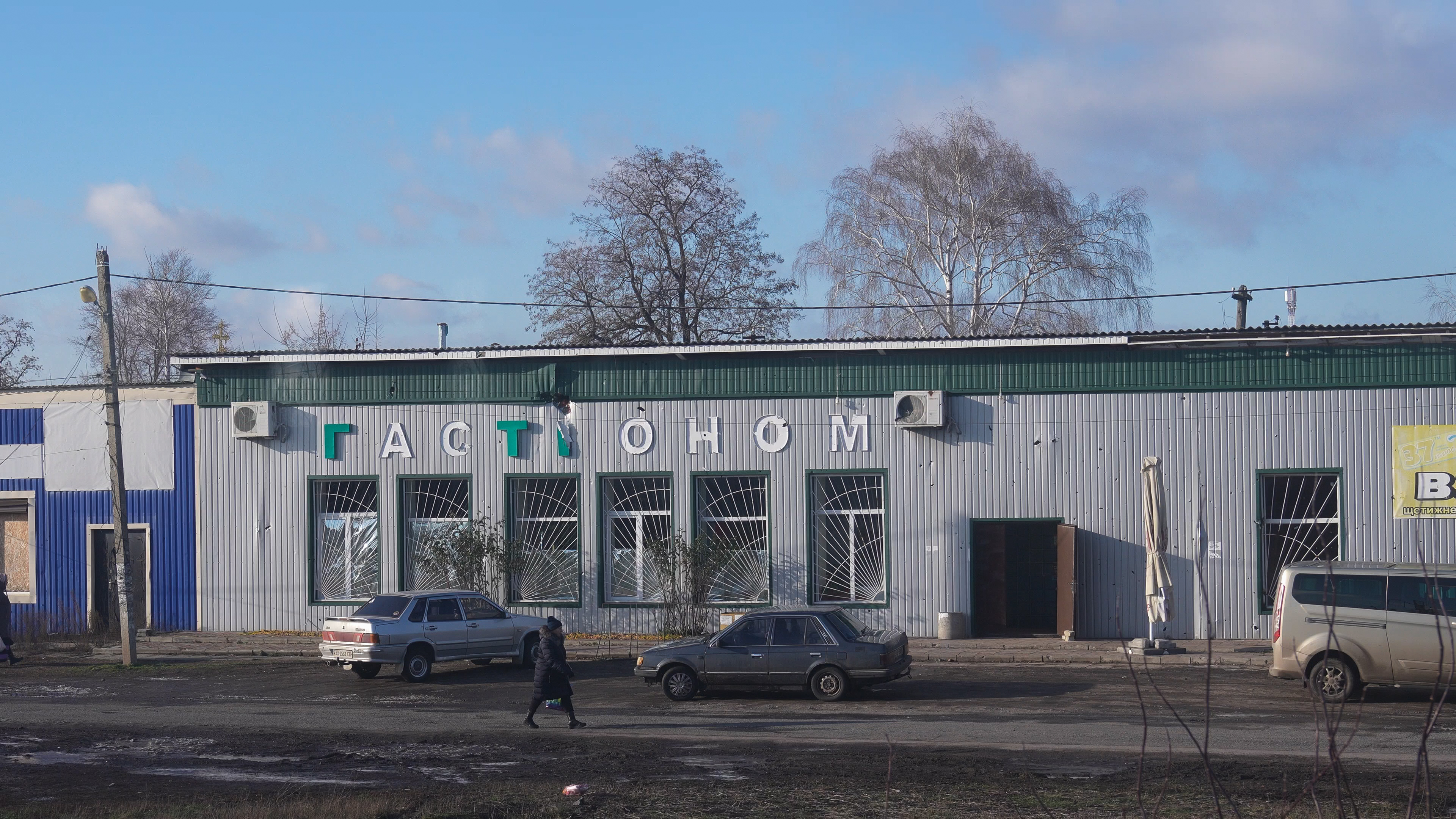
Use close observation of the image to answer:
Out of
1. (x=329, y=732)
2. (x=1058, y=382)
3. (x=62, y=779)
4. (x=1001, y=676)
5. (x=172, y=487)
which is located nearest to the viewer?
(x=62, y=779)

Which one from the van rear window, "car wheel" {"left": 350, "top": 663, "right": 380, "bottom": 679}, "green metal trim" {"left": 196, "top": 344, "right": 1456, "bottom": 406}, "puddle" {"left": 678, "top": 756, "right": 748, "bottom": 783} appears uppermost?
"green metal trim" {"left": 196, "top": 344, "right": 1456, "bottom": 406}

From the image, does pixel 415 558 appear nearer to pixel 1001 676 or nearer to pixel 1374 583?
pixel 1001 676

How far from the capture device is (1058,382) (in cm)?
2306

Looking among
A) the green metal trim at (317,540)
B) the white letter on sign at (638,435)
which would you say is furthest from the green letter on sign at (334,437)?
the white letter on sign at (638,435)

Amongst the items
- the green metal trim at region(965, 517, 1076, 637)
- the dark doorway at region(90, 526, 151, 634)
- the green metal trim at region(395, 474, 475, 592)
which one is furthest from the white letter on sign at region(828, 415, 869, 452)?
the dark doorway at region(90, 526, 151, 634)

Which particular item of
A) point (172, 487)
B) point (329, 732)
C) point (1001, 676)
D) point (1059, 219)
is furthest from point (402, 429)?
point (1059, 219)

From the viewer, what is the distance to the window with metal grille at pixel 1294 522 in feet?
72.4

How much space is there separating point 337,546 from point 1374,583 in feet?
62.6

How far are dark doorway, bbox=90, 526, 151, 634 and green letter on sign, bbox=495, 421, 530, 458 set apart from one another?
27.1ft

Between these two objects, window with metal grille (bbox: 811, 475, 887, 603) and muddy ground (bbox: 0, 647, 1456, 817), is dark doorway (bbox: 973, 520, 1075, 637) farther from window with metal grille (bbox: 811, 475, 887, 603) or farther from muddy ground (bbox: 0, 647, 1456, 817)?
muddy ground (bbox: 0, 647, 1456, 817)

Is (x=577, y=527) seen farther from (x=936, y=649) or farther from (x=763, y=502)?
(x=936, y=649)

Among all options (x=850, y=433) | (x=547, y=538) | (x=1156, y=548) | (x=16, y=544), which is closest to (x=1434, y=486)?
(x=1156, y=548)

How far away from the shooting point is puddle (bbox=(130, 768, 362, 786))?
38.5 feet

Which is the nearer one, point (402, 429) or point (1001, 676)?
point (1001, 676)
